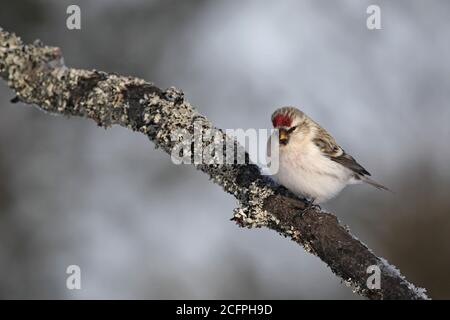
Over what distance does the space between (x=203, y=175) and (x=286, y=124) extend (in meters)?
3.03

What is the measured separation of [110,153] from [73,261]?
4.15 feet

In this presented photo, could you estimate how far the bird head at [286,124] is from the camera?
334 cm

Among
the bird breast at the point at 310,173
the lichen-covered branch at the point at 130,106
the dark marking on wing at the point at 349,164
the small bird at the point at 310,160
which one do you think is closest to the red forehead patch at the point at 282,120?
the small bird at the point at 310,160

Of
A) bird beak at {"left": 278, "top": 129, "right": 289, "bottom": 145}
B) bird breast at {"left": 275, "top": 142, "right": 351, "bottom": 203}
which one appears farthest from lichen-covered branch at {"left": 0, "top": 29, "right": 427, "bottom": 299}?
bird beak at {"left": 278, "top": 129, "right": 289, "bottom": 145}

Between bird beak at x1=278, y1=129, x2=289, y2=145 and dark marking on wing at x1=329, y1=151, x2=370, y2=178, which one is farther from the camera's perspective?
dark marking on wing at x1=329, y1=151, x2=370, y2=178

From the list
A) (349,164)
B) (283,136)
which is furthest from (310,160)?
(349,164)

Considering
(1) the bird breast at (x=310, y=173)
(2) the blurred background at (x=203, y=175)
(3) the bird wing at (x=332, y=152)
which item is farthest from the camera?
(2) the blurred background at (x=203, y=175)

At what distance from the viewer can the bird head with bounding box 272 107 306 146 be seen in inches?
132

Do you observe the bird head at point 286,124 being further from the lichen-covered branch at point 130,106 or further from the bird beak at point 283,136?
the lichen-covered branch at point 130,106

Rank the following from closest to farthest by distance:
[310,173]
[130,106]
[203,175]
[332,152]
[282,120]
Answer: [130,106] → [310,173] → [282,120] → [332,152] → [203,175]

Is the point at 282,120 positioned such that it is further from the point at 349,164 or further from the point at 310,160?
the point at 349,164

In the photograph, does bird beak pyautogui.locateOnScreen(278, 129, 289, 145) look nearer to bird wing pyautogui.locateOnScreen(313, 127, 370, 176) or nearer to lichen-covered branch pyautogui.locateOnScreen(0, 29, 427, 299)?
bird wing pyautogui.locateOnScreen(313, 127, 370, 176)

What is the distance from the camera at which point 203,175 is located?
6332 mm

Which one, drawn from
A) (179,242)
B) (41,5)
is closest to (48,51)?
(179,242)
